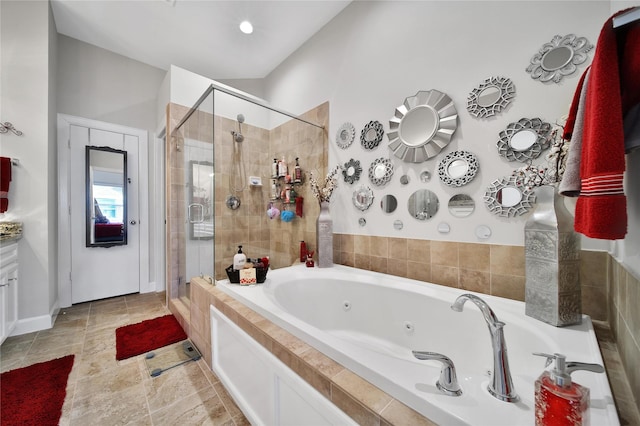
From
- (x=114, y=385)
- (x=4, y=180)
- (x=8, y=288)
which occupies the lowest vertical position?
(x=114, y=385)

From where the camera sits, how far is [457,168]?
1502mm

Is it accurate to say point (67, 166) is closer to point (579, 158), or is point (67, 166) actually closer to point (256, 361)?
point (256, 361)

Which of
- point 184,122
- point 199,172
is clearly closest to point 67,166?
point 184,122

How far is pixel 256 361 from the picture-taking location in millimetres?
1130

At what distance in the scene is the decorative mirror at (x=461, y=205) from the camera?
1.46m

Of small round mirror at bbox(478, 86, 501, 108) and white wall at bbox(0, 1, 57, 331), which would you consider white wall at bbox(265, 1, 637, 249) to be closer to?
small round mirror at bbox(478, 86, 501, 108)

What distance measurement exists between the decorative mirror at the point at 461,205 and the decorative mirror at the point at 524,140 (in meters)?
0.30

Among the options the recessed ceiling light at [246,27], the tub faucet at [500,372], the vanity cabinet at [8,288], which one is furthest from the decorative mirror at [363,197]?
the vanity cabinet at [8,288]

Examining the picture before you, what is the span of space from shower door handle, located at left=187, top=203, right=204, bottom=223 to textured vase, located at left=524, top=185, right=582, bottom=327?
2377mm

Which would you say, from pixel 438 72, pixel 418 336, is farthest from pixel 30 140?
pixel 418 336

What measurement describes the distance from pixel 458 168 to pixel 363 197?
29.0 inches

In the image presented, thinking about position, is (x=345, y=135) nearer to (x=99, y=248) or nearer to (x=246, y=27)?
(x=246, y=27)

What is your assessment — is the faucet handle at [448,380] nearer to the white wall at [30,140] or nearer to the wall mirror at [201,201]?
the wall mirror at [201,201]

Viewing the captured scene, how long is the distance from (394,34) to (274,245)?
227 centimetres
